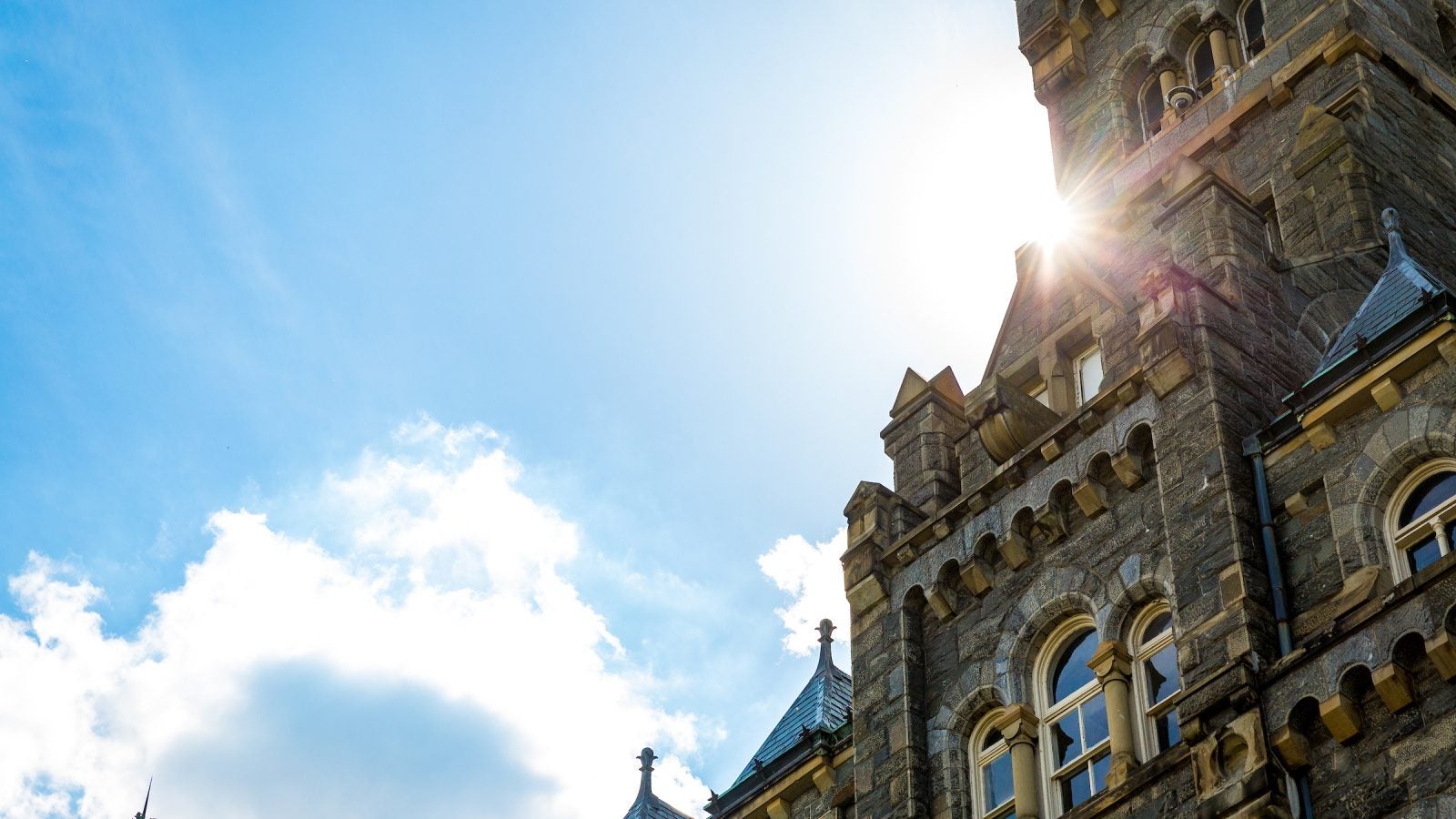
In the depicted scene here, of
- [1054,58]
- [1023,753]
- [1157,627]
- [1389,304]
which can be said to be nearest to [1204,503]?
[1157,627]

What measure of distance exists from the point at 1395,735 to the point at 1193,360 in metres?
6.34

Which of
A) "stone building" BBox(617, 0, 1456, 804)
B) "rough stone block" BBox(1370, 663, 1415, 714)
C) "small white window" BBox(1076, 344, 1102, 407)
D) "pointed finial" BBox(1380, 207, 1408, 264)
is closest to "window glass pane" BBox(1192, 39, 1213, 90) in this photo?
"stone building" BBox(617, 0, 1456, 804)

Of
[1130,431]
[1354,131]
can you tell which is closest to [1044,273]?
[1354,131]

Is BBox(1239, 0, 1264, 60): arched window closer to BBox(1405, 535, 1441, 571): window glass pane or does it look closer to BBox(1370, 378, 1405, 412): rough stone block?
BBox(1370, 378, 1405, 412): rough stone block

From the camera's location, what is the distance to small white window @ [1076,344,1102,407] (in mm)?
30500

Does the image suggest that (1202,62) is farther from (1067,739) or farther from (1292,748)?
(1292,748)

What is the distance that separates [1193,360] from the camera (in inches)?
1003

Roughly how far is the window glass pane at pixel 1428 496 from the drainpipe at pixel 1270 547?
1285 millimetres

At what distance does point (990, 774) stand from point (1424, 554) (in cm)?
568

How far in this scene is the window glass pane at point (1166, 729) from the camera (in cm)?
2330

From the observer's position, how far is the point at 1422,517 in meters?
22.1

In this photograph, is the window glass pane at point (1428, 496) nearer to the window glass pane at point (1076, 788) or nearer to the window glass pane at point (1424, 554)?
the window glass pane at point (1424, 554)

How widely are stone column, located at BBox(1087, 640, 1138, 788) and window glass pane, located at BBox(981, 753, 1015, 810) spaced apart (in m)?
1.48

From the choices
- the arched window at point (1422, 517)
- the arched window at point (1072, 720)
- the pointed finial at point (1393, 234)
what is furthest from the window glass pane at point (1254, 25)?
the arched window at point (1422, 517)
